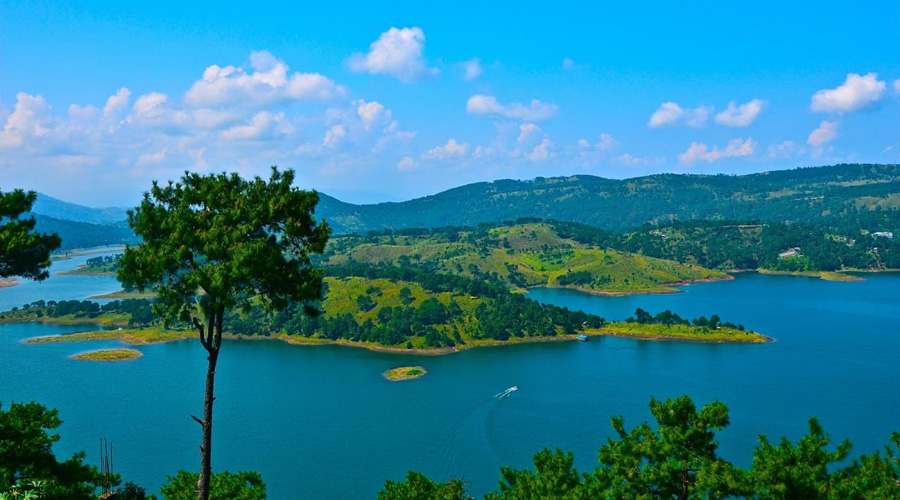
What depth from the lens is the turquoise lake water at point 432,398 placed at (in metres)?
51.7

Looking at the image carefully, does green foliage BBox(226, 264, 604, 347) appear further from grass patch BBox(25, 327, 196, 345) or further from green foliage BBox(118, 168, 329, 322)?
green foliage BBox(118, 168, 329, 322)

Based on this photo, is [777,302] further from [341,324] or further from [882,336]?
[341,324]

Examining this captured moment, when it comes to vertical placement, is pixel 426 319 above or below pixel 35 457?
below

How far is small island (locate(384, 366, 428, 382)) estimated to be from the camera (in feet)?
260

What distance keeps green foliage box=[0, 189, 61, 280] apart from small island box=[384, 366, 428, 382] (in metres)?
64.0

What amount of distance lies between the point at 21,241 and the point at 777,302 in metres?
142

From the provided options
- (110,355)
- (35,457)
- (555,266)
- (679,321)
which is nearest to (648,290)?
(555,266)

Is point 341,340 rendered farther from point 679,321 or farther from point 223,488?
point 223,488

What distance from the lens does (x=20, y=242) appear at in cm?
1521

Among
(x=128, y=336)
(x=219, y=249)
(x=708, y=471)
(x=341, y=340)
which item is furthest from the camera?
(x=128, y=336)

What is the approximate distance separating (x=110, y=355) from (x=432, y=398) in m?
51.1

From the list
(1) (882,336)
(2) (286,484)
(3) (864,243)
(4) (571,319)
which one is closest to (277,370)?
(2) (286,484)

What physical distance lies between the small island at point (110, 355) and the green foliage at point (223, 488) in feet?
265

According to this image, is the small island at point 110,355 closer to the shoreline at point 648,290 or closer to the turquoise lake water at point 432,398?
the turquoise lake water at point 432,398
